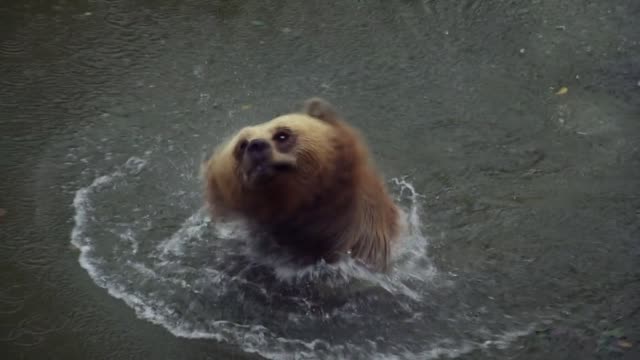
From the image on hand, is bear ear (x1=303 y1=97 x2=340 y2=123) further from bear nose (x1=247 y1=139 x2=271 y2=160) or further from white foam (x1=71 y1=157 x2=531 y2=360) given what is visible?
white foam (x1=71 y1=157 x2=531 y2=360)

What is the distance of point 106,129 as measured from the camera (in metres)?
7.13

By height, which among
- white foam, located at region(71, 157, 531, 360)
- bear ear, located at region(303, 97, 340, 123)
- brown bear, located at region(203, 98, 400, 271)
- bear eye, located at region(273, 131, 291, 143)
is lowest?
white foam, located at region(71, 157, 531, 360)

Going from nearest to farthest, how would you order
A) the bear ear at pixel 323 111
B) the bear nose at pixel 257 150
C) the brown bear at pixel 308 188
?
the bear nose at pixel 257 150, the brown bear at pixel 308 188, the bear ear at pixel 323 111

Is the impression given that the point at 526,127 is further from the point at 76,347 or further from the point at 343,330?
the point at 76,347

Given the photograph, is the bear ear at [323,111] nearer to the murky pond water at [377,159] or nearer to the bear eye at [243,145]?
the bear eye at [243,145]

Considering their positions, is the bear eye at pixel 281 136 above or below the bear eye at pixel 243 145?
above

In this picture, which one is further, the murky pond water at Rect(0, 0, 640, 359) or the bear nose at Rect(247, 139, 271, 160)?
the murky pond water at Rect(0, 0, 640, 359)

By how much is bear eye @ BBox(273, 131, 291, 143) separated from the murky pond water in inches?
42.8

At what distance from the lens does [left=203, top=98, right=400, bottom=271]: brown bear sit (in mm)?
4969

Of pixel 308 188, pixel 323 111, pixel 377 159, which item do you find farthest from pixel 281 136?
pixel 377 159

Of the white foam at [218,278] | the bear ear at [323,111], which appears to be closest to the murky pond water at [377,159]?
the white foam at [218,278]

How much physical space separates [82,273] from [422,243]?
7.92 feet

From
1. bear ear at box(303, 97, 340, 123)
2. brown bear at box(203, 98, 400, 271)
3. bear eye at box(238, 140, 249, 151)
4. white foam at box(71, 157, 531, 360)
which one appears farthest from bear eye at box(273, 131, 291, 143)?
white foam at box(71, 157, 531, 360)

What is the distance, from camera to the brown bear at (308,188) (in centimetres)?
497
